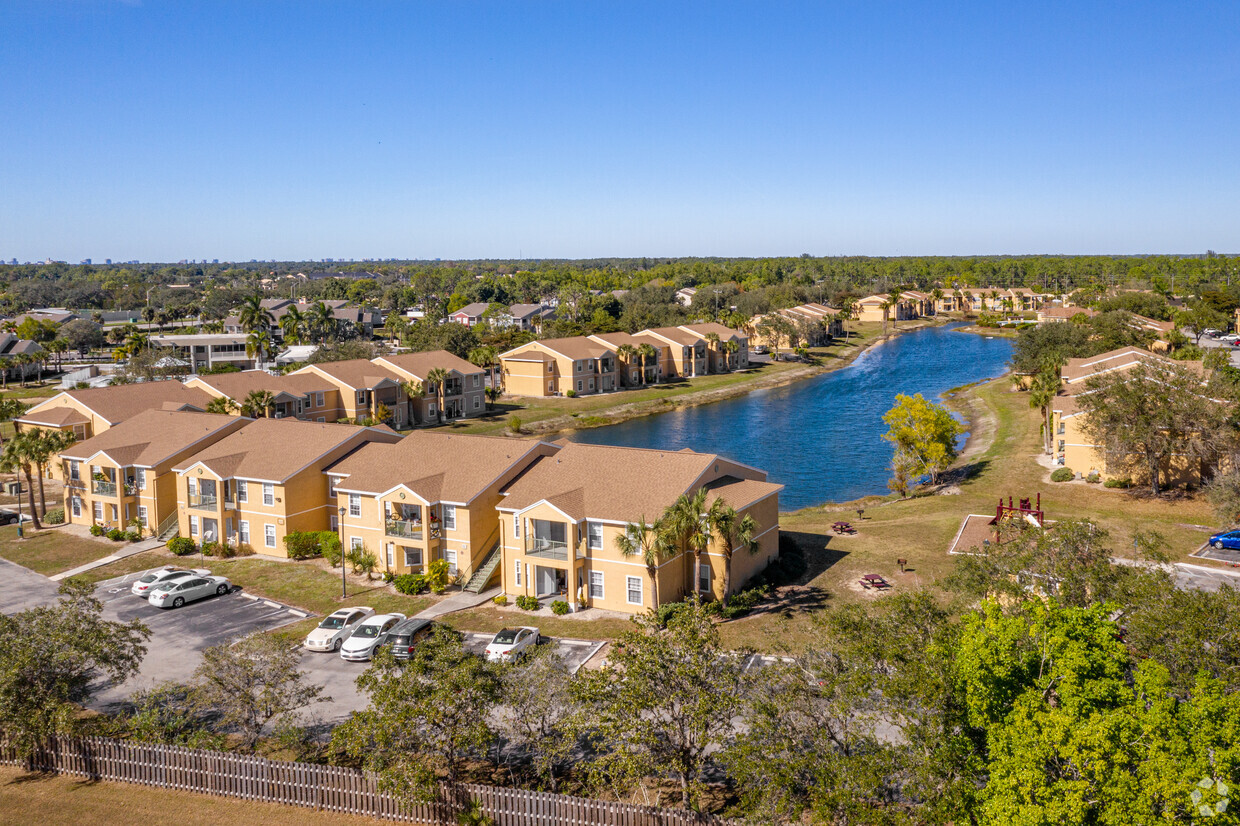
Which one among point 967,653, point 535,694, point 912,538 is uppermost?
point 967,653

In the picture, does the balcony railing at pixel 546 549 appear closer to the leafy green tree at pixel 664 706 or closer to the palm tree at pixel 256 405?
the leafy green tree at pixel 664 706

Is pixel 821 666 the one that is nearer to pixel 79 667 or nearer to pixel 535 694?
pixel 535 694

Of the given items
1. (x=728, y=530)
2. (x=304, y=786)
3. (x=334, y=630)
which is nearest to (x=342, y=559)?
(x=334, y=630)

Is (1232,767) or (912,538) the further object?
(912,538)

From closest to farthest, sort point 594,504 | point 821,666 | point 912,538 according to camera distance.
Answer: point 821,666
point 594,504
point 912,538

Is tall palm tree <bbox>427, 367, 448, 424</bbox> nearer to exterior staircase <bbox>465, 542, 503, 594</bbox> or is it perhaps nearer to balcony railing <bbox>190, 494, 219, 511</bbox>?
balcony railing <bbox>190, 494, 219, 511</bbox>

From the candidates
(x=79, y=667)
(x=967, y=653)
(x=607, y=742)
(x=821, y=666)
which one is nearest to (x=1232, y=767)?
(x=967, y=653)

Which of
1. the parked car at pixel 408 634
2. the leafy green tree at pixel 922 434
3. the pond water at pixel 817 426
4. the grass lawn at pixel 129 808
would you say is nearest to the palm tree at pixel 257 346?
the pond water at pixel 817 426
